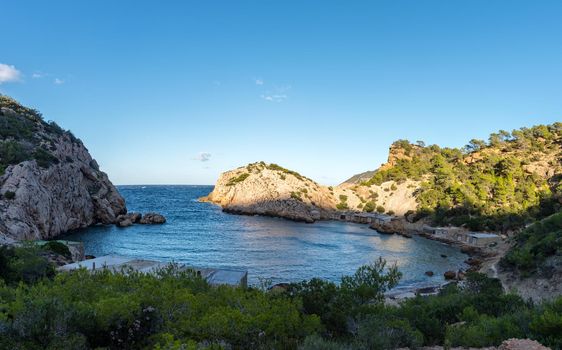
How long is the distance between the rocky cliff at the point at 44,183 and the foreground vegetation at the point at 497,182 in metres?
68.4

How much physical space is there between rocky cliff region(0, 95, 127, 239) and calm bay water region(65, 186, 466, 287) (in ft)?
15.9

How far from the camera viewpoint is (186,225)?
73562 millimetres

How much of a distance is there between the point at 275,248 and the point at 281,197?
46.2 meters

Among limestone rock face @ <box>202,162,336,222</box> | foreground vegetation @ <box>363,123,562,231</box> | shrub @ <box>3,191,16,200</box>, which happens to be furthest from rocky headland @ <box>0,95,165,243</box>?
foreground vegetation @ <box>363,123,562,231</box>

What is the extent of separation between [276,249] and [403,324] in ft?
133

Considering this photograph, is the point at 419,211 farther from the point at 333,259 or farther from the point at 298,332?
the point at 298,332

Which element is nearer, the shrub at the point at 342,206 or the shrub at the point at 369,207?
the shrub at the point at 369,207

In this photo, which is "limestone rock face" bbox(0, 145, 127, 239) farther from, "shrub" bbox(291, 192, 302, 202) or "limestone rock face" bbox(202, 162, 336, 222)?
"shrub" bbox(291, 192, 302, 202)

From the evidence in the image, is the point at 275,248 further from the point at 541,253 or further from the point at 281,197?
the point at 281,197

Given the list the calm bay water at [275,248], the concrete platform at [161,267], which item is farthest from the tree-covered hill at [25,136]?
the concrete platform at [161,267]

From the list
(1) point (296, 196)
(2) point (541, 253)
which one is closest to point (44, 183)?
(1) point (296, 196)

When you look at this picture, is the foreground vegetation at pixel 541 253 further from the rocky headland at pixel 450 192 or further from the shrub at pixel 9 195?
the shrub at pixel 9 195

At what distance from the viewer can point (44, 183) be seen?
5453 centimetres

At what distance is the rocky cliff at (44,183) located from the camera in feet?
147
